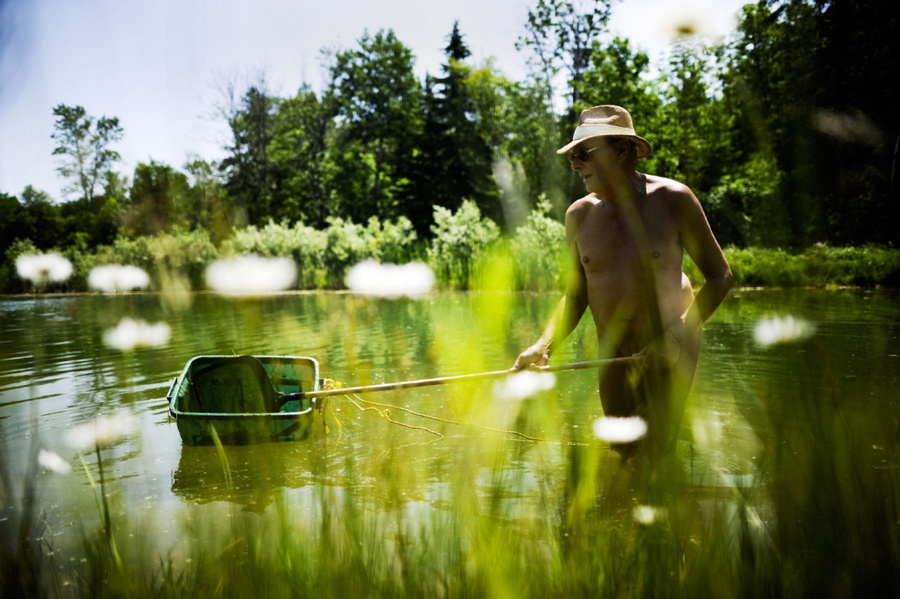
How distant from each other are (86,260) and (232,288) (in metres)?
6.71

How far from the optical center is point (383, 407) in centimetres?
686

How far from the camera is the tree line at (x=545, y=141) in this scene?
89.8 feet

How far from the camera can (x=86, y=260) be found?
3020 cm

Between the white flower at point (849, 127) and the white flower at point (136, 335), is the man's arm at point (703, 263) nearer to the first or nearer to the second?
the white flower at point (136, 335)

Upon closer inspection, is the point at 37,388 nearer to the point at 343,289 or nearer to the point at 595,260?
the point at 595,260

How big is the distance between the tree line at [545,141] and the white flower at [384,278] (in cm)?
273

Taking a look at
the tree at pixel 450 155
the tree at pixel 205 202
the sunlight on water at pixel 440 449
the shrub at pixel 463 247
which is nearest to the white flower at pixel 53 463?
the sunlight on water at pixel 440 449

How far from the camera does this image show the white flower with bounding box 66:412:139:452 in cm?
586

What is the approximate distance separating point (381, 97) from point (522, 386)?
3865 cm

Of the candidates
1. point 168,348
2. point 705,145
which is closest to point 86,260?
point 168,348

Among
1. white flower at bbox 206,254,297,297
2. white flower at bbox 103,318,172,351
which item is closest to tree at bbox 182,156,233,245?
white flower at bbox 206,254,297,297

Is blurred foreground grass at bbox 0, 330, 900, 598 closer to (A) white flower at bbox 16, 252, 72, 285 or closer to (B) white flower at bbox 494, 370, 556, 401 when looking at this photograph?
(B) white flower at bbox 494, 370, 556, 401

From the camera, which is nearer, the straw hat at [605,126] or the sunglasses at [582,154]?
the straw hat at [605,126]

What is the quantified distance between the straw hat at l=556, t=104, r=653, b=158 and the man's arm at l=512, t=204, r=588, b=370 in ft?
1.78
